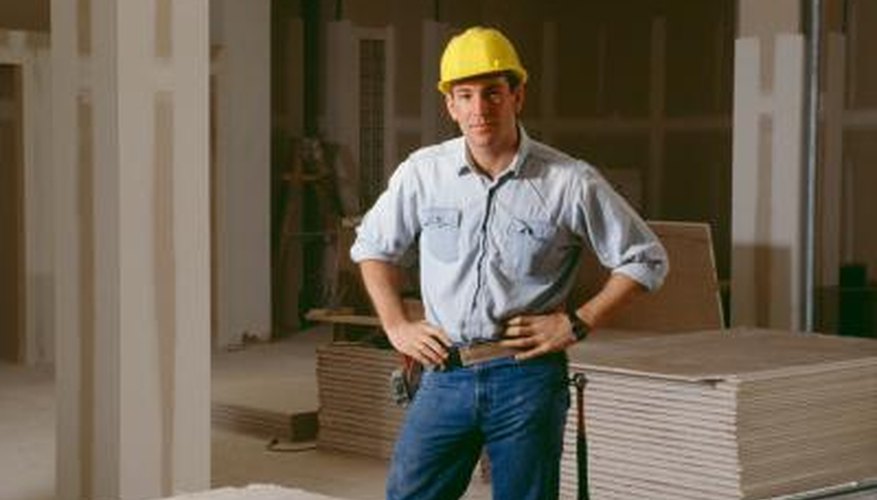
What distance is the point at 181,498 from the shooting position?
3.70 m

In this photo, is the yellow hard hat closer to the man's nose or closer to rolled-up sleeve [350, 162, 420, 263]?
the man's nose

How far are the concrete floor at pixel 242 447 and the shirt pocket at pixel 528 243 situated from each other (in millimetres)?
2750

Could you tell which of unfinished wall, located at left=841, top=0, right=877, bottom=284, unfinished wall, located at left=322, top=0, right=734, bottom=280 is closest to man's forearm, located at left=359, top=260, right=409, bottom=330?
unfinished wall, located at left=841, top=0, right=877, bottom=284

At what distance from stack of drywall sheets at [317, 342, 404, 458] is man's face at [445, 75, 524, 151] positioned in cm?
353

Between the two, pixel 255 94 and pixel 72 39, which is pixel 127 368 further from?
pixel 255 94

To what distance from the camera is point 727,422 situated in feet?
15.9

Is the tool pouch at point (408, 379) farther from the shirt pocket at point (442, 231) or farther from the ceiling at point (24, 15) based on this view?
the ceiling at point (24, 15)

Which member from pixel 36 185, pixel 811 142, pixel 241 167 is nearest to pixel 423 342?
pixel 811 142

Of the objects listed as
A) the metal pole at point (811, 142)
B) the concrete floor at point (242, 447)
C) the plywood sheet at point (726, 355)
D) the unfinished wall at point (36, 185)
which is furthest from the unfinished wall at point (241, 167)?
the plywood sheet at point (726, 355)

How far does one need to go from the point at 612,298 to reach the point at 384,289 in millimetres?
528

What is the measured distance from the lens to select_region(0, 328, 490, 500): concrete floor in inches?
243

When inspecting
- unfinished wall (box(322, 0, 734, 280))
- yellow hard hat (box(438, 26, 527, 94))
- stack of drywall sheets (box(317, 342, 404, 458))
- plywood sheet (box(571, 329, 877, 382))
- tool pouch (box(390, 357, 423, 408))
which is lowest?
stack of drywall sheets (box(317, 342, 404, 458))

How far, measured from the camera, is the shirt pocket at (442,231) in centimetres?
326

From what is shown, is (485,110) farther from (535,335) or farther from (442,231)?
(535,335)
